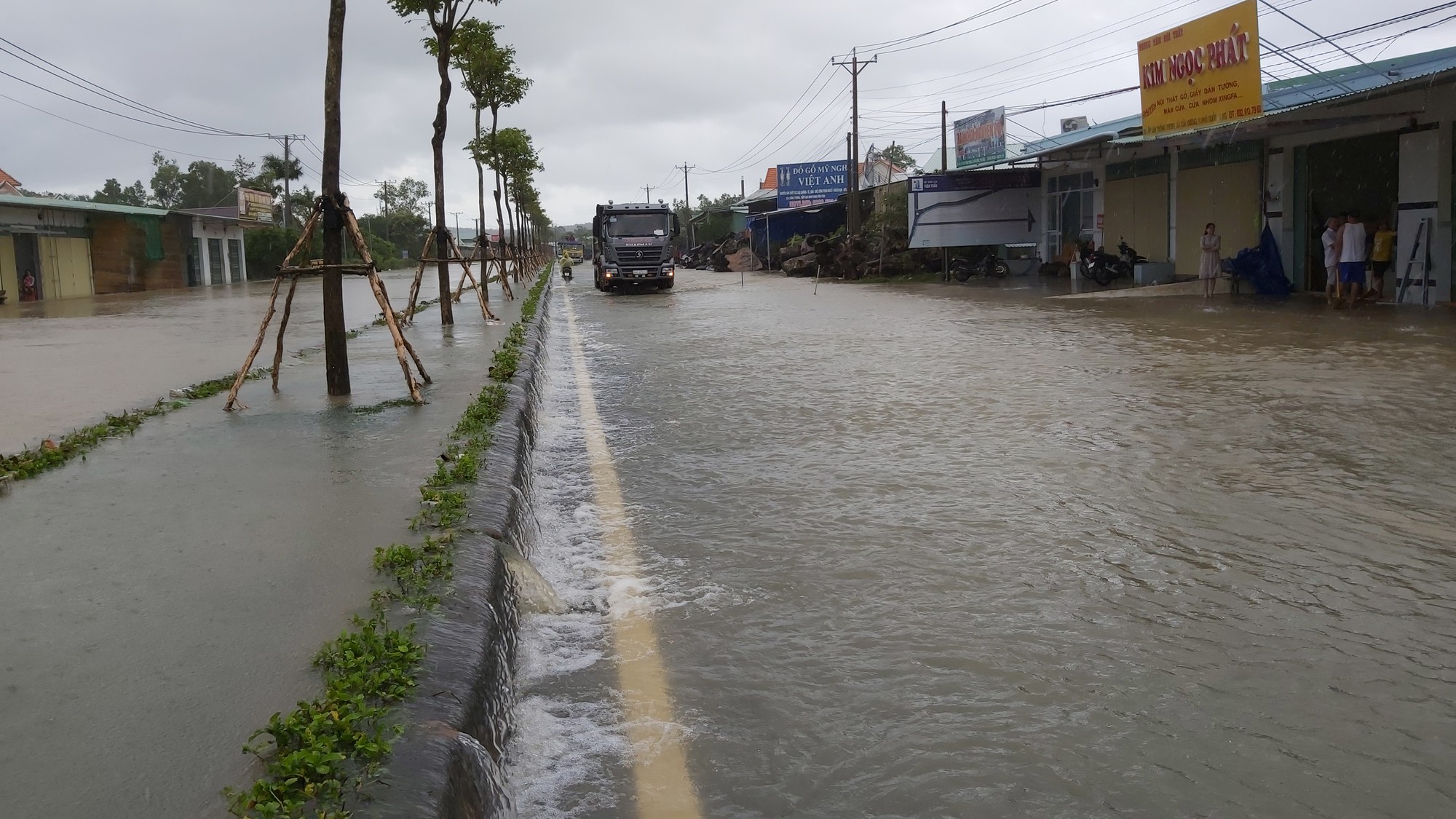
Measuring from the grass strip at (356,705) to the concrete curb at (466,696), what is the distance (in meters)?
0.05

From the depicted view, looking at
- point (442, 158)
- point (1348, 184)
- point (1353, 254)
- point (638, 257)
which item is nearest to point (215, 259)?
point (638, 257)

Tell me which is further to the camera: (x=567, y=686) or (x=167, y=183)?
(x=167, y=183)

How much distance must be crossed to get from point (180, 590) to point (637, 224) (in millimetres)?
30983

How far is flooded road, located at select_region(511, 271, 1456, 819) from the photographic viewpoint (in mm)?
3143

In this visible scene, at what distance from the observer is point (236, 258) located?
61719 mm

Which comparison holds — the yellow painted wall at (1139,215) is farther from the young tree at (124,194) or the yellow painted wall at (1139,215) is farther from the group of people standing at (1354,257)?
the young tree at (124,194)

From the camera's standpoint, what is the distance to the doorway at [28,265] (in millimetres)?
38781

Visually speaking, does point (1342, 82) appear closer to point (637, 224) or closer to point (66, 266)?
point (637, 224)

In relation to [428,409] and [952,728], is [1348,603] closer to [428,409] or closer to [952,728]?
[952,728]

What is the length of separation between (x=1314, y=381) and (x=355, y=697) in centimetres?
931

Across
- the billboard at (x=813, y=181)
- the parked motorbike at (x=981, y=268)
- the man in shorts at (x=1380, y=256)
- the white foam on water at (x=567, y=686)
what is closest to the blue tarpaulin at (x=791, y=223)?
the billboard at (x=813, y=181)

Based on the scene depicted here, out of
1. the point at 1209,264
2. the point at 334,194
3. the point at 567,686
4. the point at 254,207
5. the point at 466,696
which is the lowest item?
the point at 567,686

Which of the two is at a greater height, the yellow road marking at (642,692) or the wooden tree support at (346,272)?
the wooden tree support at (346,272)

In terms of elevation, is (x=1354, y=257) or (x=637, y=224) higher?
(x=637, y=224)
